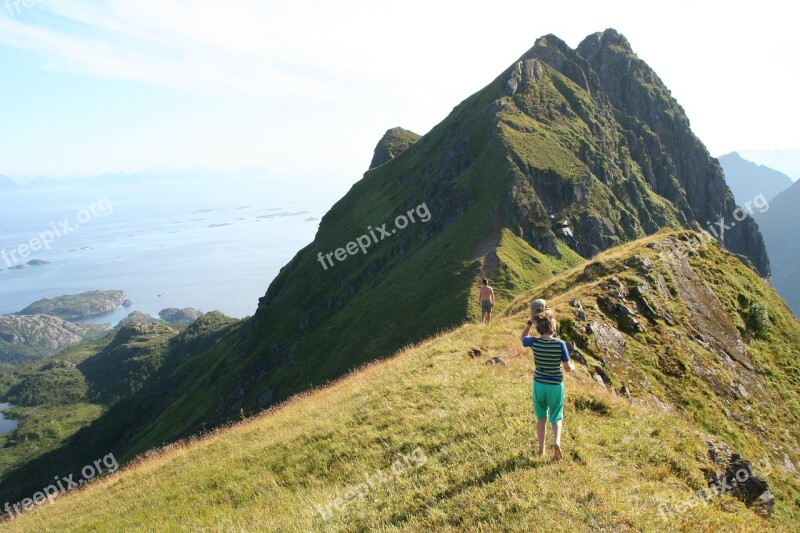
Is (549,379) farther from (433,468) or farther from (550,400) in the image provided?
(433,468)

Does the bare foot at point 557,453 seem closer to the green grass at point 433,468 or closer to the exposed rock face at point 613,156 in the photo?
the green grass at point 433,468

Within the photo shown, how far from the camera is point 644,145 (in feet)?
518

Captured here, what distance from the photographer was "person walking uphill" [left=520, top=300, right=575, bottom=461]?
10180mm

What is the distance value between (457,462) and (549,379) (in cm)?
303

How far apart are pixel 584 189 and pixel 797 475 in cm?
8580

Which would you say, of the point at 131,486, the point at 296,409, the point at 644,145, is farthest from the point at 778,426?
the point at 644,145

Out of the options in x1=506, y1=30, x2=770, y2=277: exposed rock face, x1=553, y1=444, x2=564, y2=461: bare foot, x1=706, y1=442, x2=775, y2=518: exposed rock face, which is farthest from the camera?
x1=506, y1=30, x2=770, y2=277: exposed rock face

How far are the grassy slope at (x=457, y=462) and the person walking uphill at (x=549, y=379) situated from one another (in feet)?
2.28

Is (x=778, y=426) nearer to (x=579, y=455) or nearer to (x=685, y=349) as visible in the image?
(x=685, y=349)

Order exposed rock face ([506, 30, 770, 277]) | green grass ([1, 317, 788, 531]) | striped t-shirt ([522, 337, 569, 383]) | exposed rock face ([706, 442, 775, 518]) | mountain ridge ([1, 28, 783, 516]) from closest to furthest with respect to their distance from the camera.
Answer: green grass ([1, 317, 788, 531]), striped t-shirt ([522, 337, 569, 383]), exposed rock face ([706, 442, 775, 518]), mountain ridge ([1, 28, 783, 516]), exposed rock face ([506, 30, 770, 277])

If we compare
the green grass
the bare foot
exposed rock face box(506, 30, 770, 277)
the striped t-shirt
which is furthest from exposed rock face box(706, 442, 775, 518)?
exposed rock face box(506, 30, 770, 277)

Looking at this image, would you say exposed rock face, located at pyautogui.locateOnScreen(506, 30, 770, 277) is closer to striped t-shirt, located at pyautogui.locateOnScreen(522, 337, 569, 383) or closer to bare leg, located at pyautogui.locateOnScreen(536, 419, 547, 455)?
striped t-shirt, located at pyautogui.locateOnScreen(522, 337, 569, 383)

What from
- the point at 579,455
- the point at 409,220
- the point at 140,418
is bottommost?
the point at 140,418

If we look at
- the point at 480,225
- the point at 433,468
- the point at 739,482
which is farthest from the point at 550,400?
the point at 480,225
